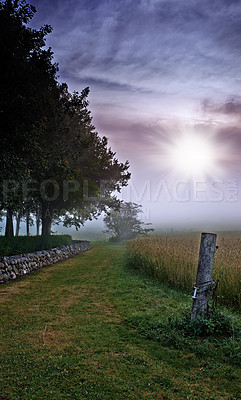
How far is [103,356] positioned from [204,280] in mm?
2185

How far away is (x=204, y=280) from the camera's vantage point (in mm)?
4520

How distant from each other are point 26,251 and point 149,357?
33.0 ft

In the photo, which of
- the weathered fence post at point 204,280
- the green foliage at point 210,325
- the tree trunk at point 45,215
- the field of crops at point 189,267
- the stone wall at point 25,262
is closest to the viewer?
the green foliage at point 210,325

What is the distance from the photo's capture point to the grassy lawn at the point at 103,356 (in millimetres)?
2934

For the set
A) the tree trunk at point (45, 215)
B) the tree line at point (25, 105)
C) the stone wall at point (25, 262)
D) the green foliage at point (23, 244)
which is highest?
the tree line at point (25, 105)

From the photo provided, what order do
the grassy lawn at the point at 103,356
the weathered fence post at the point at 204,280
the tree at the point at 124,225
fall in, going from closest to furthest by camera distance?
Answer: 1. the grassy lawn at the point at 103,356
2. the weathered fence post at the point at 204,280
3. the tree at the point at 124,225

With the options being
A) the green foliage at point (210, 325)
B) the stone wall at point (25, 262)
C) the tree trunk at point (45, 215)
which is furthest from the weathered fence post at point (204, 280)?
the tree trunk at point (45, 215)

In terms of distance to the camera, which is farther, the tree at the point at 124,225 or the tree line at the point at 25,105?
the tree at the point at 124,225

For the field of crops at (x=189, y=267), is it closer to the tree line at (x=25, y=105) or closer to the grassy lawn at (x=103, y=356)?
the grassy lawn at (x=103, y=356)

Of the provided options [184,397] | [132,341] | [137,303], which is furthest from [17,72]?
[184,397]

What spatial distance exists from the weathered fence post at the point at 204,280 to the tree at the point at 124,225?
33.8 meters

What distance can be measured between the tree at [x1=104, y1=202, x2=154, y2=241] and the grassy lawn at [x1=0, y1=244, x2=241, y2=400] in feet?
104

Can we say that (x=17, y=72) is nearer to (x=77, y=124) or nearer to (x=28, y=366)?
(x=77, y=124)

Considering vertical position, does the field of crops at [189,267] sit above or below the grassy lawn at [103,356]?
above
